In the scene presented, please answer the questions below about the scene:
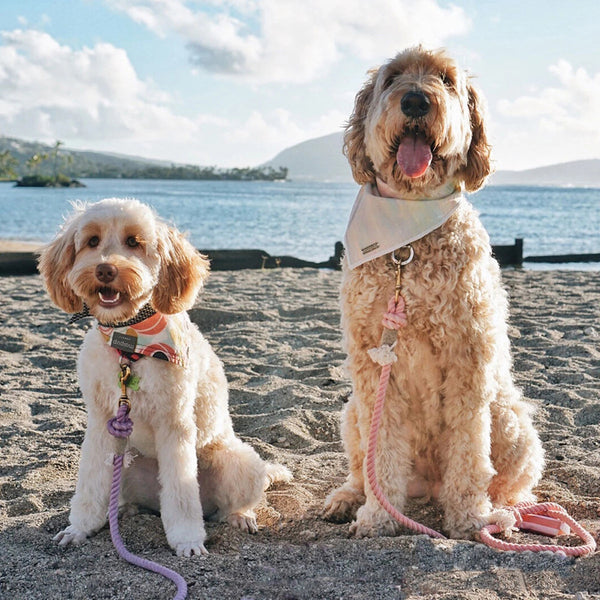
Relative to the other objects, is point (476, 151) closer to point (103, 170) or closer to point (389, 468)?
point (389, 468)

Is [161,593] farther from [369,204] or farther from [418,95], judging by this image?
[418,95]

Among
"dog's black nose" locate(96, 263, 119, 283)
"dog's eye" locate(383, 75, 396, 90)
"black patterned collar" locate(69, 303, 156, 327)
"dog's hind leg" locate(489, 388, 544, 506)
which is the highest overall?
"dog's eye" locate(383, 75, 396, 90)

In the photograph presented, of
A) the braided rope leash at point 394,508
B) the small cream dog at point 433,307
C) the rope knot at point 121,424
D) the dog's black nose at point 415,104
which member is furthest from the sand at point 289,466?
the dog's black nose at point 415,104

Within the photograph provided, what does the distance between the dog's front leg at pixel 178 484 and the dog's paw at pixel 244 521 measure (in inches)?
12.5

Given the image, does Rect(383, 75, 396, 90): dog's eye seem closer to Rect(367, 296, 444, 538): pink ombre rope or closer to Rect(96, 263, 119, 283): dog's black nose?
Rect(367, 296, 444, 538): pink ombre rope

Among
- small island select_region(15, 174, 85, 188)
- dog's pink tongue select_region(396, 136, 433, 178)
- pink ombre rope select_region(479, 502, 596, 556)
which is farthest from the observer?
small island select_region(15, 174, 85, 188)

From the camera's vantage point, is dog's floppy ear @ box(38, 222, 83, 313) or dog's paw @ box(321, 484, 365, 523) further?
dog's paw @ box(321, 484, 365, 523)

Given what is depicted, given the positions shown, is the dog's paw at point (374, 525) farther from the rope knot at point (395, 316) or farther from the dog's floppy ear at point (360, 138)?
the dog's floppy ear at point (360, 138)

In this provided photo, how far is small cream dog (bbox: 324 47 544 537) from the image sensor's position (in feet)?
11.1

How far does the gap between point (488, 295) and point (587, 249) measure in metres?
20.8

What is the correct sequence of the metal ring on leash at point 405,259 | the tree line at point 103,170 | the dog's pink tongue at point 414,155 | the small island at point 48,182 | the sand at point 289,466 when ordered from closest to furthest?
the sand at point 289,466 < the dog's pink tongue at point 414,155 < the metal ring on leash at point 405,259 < the small island at point 48,182 < the tree line at point 103,170

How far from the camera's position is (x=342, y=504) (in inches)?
150

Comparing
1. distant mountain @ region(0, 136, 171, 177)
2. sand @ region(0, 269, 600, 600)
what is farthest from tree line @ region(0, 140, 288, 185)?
sand @ region(0, 269, 600, 600)

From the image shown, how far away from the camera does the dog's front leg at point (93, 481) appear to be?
3.35 meters
